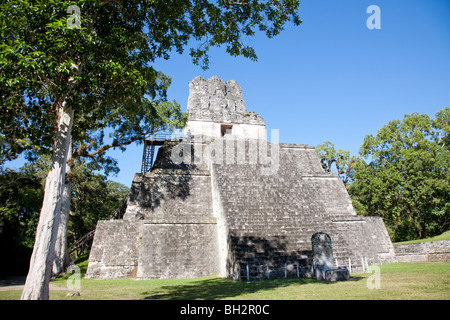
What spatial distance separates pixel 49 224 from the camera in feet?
15.3

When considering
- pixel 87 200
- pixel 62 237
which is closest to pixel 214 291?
pixel 62 237

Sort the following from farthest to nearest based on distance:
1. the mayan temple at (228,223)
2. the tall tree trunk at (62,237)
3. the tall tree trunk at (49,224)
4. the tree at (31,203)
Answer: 1. the tree at (31,203)
2. the tall tree trunk at (62,237)
3. the mayan temple at (228,223)
4. the tall tree trunk at (49,224)

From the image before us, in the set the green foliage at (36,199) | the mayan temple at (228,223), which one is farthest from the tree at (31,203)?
the mayan temple at (228,223)

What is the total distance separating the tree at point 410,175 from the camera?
19.1 metres

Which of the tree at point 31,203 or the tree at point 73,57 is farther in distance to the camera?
the tree at point 31,203

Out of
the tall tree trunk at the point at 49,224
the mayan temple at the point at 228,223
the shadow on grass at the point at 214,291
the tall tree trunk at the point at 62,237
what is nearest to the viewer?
the tall tree trunk at the point at 49,224

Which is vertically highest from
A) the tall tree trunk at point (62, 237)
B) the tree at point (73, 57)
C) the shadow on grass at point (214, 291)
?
the tree at point (73, 57)

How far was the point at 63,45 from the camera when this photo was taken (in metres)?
4.59

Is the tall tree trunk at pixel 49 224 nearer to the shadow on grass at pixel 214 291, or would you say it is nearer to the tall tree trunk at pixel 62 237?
the shadow on grass at pixel 214 291

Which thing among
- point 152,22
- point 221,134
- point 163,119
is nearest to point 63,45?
point 152,22

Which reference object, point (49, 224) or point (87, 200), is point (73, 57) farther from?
point (87, 200)

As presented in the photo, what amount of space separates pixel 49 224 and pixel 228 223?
5.97m

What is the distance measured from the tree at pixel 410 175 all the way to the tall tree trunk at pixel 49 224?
68.6 feet

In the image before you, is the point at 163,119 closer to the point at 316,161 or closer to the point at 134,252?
the point at 134,252
